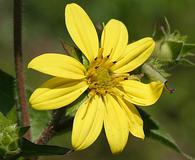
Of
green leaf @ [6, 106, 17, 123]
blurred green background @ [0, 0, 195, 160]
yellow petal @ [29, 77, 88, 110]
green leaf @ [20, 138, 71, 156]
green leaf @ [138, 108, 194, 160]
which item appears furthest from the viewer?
blurred green background @ [0, 0, 195, 160]

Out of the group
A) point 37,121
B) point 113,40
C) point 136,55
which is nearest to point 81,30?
point 113,40

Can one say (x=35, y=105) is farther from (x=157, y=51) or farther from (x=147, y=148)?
(x=147, y=148)

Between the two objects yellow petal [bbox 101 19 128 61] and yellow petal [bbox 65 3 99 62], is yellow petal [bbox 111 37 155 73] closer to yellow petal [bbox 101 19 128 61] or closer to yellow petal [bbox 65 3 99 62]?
yellow petal [bbox 101 19 128 61]

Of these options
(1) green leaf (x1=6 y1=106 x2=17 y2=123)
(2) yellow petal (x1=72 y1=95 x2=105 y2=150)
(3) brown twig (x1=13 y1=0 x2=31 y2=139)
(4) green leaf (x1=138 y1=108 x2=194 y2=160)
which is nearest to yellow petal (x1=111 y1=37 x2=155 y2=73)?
(2) yellow petal (x1=72 y1=95 x2=105 y2=150)

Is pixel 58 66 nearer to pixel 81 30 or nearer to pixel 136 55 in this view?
pixel 81 30

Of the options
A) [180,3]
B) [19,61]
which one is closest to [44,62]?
[19,61]

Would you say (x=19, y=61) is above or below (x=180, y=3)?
above
